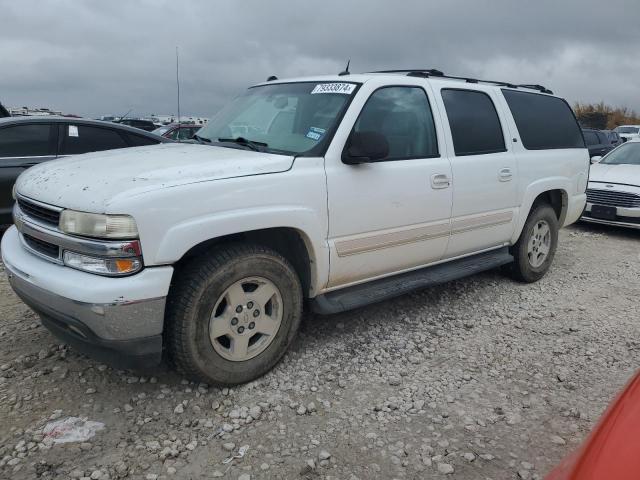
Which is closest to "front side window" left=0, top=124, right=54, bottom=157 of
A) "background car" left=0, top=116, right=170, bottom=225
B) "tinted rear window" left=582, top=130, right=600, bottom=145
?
"background car" left=0, top=116, right=170, bottom=225

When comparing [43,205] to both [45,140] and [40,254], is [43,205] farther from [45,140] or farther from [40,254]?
[45,140]

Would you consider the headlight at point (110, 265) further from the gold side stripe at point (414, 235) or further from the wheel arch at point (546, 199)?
the wheel arch at point (546, 199)

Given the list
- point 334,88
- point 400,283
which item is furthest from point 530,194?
point 334,88

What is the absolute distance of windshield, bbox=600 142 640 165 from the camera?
865 centimetres

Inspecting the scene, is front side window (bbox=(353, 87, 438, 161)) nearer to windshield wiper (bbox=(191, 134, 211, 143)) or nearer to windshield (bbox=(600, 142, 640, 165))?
windshield wiper (bbox=(191, 134, 211, 143))

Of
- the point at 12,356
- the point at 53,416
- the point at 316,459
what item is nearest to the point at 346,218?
the point at 316,459

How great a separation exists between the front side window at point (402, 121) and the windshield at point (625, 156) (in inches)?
252

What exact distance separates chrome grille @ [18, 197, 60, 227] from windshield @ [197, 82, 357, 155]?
4.13 ft

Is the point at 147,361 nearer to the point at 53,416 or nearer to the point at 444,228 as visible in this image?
the point at 53,416

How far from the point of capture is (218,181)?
2.73m

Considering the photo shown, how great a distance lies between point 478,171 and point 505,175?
0.43m

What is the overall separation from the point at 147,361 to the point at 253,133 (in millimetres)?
1756

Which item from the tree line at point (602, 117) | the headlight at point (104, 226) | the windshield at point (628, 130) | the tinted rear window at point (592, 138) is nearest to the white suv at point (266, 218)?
the headlight at point (104, 226)

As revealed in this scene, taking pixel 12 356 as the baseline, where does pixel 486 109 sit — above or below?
above
